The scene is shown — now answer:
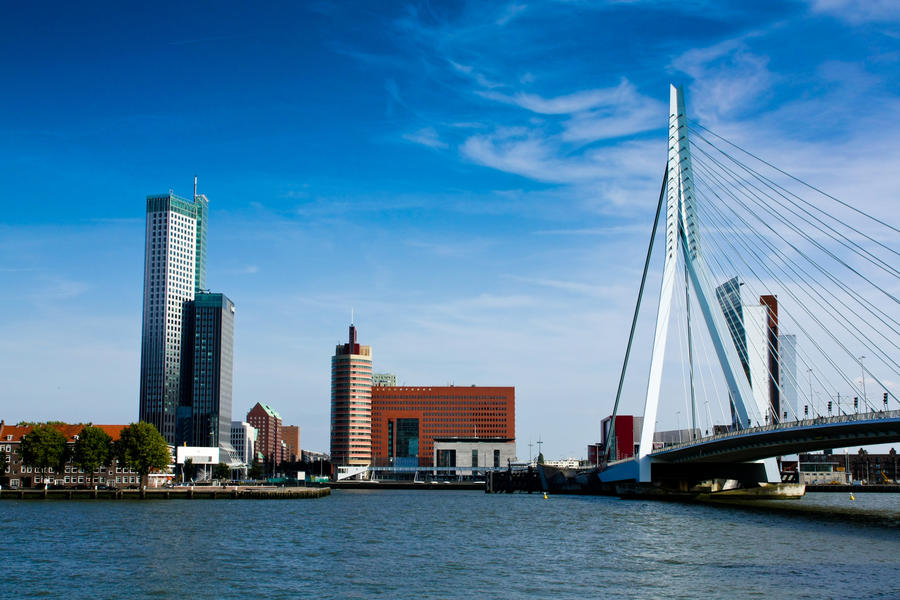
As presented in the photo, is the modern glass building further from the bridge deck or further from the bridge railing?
the bridge railing

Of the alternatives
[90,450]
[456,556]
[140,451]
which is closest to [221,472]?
[90,450]

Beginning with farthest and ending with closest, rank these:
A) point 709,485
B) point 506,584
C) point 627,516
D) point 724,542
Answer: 1. point 709,485
2. point 627,516
3. point 724,542
4. point 506,584

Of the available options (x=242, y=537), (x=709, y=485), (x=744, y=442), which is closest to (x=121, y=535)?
(x=242, y=537)

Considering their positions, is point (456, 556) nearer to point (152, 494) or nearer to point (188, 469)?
point (152, 494)

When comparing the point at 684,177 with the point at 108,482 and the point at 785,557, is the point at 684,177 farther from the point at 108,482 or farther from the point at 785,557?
the point at 108,482

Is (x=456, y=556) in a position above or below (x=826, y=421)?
below

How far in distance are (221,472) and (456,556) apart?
5581 inches

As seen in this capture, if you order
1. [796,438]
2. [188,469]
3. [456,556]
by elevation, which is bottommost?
[188,469]

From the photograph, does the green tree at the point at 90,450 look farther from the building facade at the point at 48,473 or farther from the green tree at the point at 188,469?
the green tree at the point at 188,469

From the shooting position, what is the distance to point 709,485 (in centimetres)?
8881

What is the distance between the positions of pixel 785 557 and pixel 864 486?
6221 inches

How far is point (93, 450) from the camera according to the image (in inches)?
3772

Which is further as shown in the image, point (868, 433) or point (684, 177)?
point (684, 177)

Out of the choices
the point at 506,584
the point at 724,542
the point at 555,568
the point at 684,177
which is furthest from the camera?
the point at 684,177
